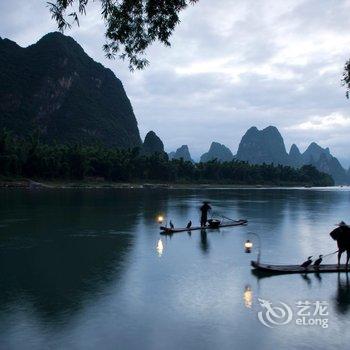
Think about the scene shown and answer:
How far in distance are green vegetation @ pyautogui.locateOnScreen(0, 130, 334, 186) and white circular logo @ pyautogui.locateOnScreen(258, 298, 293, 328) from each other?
100581mm

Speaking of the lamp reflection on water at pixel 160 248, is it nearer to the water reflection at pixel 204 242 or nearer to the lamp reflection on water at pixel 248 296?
the water reflection at pixel 204 242

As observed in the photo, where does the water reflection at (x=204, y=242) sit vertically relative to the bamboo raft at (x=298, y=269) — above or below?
below

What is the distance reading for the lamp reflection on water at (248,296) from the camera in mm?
16883

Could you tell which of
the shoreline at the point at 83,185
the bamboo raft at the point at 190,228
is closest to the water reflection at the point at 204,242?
the bamboo raft at the point at 190,228

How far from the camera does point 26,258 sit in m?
24.9

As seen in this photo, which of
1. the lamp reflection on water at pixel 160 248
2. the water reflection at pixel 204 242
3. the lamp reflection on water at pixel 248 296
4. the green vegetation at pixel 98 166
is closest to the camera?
the lamp reflection on water at pixel 248 296

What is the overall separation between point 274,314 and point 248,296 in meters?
2.34

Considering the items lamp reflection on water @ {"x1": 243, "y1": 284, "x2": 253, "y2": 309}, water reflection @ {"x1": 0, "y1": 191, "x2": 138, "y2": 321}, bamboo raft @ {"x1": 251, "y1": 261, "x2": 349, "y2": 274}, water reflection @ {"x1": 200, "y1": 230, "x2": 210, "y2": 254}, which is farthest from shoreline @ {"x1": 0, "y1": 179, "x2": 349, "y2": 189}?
lamp reflection on water @ {"x1": 243, "y1": 284, "x2": 253, "y2": 309}

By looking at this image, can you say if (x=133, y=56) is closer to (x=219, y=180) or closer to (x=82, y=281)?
(x=82, y=281)

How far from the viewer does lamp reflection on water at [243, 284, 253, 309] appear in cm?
1688

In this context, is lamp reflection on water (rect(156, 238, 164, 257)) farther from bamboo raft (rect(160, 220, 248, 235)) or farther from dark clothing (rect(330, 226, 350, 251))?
dark clothing (rect(330, 226, 350, 251))

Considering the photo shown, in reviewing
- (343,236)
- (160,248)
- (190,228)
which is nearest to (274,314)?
(343,236)

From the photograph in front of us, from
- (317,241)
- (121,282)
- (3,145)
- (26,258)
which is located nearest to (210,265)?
(121,282)

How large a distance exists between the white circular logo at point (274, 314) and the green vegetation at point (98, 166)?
10058cm
